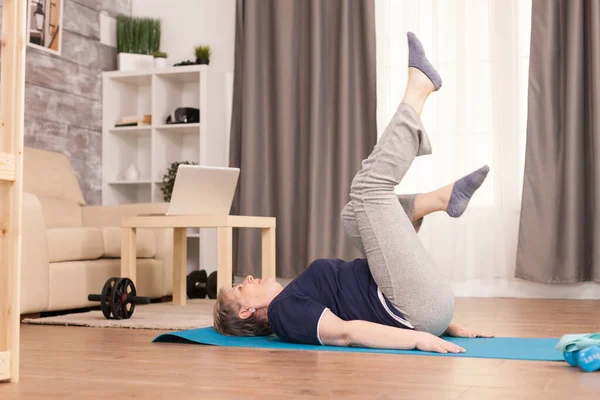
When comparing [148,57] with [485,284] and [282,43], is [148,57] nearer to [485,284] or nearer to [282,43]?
[282,43]

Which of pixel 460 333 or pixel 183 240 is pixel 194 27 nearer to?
pixel 183 240

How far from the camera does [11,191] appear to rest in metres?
1.85

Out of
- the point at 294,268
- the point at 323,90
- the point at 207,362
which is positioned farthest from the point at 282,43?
the point at 207,362

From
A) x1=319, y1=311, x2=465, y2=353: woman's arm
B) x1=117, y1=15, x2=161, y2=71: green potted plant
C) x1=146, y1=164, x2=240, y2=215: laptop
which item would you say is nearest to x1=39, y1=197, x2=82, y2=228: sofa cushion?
x1=146, y1=164, x2=240, y2=215: laptop

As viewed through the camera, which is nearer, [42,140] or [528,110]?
[528,110]

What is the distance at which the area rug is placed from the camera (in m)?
3.14

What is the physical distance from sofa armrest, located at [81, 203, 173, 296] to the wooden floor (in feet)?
6.18

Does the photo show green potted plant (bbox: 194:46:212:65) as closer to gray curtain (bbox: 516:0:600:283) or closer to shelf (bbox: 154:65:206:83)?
shelf (bbox: 154:65:206:83)

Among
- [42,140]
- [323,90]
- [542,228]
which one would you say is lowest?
[542,228]

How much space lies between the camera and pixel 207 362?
84.7 inches

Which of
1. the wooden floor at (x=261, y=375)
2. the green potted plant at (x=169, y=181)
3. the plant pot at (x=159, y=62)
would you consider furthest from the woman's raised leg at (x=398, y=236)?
the plant pot at (x=159, y=62)

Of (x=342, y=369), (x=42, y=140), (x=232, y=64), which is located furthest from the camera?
(x=232, y=64)

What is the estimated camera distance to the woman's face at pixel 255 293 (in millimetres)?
2520

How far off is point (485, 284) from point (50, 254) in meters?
2.63
